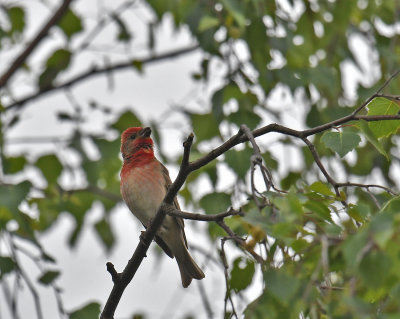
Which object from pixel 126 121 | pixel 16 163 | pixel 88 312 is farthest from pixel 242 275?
pixel 16 163

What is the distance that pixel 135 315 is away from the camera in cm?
706

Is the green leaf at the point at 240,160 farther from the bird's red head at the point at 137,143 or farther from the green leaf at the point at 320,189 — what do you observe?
the green leaf at the point at 320,189

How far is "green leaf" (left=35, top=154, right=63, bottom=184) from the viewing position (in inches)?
273

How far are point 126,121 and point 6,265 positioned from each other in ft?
6.83

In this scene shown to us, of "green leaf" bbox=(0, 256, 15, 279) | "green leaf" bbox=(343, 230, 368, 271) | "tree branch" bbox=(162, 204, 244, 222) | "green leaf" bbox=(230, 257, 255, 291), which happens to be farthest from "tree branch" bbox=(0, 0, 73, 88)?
"green leaf" bbox=(343, 230, 368, 271)

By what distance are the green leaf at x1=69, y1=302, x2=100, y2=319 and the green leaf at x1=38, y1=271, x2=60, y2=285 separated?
1.07 feet

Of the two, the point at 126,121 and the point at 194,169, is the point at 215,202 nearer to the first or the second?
the point at 194,169

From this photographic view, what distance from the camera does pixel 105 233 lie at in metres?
8.25

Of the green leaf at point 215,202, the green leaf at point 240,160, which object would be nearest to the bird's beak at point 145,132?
the green leaf at point 240,160

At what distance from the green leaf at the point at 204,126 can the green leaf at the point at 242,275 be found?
252cm

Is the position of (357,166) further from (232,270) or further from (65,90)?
(232,270)

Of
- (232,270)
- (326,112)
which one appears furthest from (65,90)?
(232,270)

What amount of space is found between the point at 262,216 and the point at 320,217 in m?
0.34

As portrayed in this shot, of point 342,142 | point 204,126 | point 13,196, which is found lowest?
point 204,126
